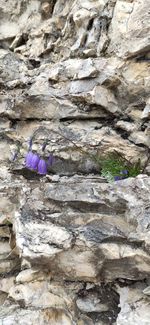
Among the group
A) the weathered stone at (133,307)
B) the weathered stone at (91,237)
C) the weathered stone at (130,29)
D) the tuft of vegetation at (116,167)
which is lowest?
the weathered stone at (133,307)

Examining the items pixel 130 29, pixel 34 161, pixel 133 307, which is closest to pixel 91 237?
pixel 133 307

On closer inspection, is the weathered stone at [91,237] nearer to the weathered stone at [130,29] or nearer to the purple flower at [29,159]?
the purple flower at [29,159]

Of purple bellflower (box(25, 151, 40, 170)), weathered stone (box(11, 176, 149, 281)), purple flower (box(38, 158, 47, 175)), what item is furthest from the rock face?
purple bellflower (box(25, 151, 40, 170))

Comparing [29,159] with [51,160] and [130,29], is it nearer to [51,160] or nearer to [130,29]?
[51,160]

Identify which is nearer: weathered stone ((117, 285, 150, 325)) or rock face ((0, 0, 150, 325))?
weathered stone ((117, 285, 150, 325))

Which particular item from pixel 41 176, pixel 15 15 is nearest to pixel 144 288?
pixel 41 176

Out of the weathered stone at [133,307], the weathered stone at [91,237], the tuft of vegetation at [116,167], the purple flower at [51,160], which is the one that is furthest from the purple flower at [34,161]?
the weathered stone at [133,307]

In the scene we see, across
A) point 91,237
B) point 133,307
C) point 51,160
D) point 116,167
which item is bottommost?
point 133,307

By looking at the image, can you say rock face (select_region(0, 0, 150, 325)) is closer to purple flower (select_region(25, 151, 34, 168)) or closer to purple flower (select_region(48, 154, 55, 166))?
purple flower (select_region(48, 154, 55, 166))

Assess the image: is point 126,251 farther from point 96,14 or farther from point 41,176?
point 96,14
